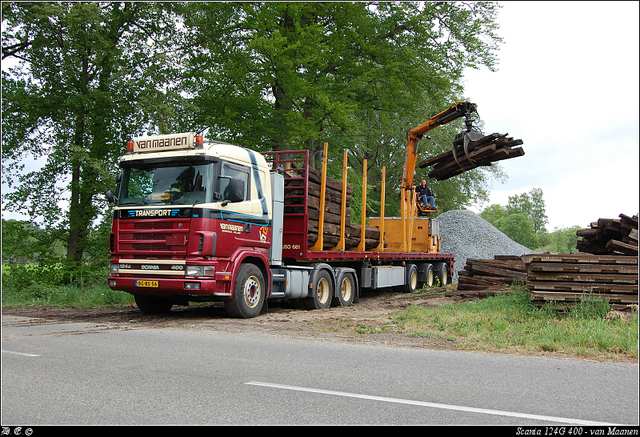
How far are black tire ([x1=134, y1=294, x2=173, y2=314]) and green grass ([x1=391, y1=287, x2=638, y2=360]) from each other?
5222 mm

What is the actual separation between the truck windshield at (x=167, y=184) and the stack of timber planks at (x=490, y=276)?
820 cm

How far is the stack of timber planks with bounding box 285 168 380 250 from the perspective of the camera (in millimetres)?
14078

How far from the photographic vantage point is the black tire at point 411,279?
20.8 meters

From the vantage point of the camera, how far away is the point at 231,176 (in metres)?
11.8

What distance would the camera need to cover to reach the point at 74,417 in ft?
15.1

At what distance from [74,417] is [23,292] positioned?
47.7 feet

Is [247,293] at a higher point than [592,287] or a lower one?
lower

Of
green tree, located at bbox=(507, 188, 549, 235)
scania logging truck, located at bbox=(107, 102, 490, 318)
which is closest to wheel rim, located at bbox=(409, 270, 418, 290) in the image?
scania logging truck, located at bbox=(107, 102, 490, 318)

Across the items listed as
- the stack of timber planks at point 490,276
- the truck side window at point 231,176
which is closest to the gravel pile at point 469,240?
the stack of timber planks at point 490,276

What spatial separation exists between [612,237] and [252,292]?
8.25m

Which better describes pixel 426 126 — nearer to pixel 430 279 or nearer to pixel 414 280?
pixel 414 280

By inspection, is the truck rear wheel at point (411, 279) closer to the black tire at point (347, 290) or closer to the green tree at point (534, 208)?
the black tire at point (347, 290)

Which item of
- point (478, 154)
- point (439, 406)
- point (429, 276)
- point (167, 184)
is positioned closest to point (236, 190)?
point (167, 184)
